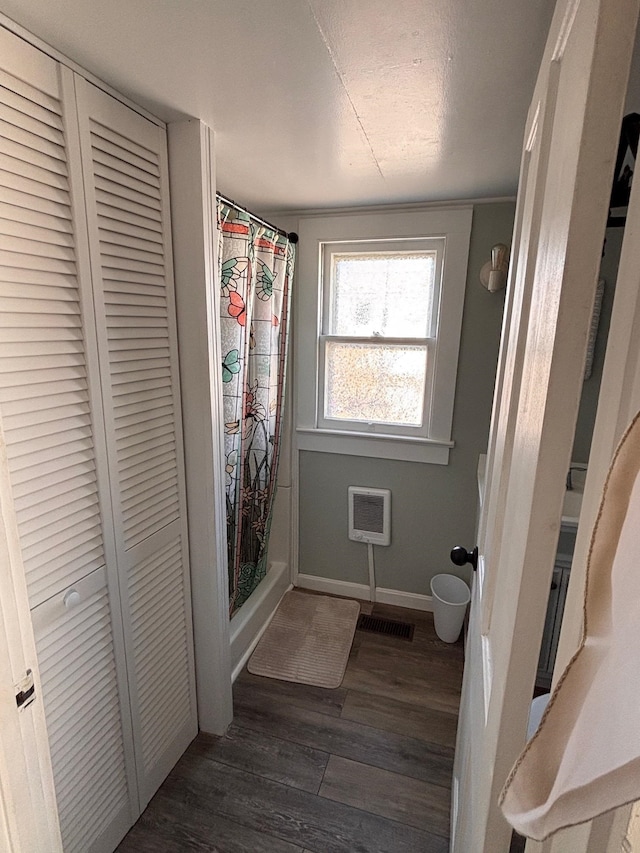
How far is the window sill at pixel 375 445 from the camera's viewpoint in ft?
7.63

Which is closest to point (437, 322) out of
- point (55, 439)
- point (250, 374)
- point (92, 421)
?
point (250, 374)

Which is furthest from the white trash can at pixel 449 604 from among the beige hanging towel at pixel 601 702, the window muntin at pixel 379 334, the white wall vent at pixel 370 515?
the beige hanging towel at pixel 601 702

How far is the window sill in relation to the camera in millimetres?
2326

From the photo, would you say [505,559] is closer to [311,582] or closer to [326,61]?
[326,61]

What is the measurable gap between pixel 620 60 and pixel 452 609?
226cm

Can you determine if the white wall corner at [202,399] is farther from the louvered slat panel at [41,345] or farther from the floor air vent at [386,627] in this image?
the floor air vent at [386,627]

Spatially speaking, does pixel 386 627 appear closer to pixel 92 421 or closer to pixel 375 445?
pixel 375 445

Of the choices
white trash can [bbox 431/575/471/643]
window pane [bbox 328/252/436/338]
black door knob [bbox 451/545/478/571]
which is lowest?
white trash can [bbox 431/575/471/643]

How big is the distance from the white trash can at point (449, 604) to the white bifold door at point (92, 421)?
1.35 m

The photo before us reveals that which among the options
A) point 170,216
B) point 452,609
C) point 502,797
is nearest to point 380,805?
point 452,609

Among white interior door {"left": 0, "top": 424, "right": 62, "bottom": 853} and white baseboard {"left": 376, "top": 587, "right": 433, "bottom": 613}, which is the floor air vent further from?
white interior door {"left": 0, "top": 424, "right": 62, "bottom": 853}

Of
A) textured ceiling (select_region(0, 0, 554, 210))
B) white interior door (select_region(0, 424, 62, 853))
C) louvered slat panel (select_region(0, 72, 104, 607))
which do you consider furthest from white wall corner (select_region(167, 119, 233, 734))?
white interior door (select_region(0, 424, 62, 853))

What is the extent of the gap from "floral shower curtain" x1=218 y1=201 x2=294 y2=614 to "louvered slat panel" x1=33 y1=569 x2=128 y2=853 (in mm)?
776

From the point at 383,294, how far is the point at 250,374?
84cm
